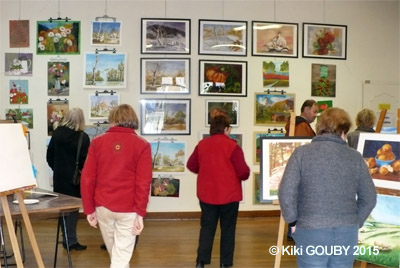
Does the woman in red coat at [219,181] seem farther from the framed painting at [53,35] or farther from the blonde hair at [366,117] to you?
the framed painting at [53,35]

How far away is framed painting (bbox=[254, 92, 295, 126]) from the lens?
23.7ft

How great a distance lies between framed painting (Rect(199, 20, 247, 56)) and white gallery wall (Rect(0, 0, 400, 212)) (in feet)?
0.25

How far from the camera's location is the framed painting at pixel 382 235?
3.54 m

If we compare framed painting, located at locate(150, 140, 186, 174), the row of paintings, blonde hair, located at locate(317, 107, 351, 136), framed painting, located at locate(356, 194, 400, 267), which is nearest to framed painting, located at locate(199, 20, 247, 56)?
the row of paintings

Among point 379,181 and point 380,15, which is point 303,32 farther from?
point 379,181

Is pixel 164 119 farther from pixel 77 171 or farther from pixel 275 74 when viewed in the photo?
pixel 77 171

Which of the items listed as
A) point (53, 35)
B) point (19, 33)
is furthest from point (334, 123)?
point (19, 33)

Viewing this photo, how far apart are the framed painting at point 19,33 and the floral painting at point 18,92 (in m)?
0.51

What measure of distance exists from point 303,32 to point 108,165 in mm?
4764

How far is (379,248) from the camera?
142 inches

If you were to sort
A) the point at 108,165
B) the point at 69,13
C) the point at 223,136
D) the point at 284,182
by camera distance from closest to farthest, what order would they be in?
the point at 284,182, the point at 108,165, the point at 223,136, the point at 69,13

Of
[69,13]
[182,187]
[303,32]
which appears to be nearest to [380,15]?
[303,32]

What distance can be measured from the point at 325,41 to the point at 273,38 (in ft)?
2.63

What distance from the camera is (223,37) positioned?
7.12 metres
